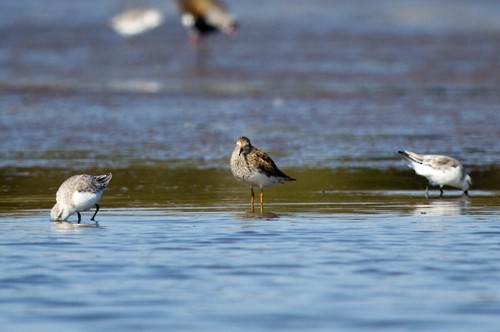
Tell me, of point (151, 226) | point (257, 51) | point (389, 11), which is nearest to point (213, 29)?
point (257, 51)

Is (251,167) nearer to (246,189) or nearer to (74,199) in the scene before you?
(246,189)

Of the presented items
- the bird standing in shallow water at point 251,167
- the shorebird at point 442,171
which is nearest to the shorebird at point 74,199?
the bird standing in shallow water at point 251,167

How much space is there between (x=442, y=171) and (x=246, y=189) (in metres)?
2.38

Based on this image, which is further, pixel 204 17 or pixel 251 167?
pixel 204 17

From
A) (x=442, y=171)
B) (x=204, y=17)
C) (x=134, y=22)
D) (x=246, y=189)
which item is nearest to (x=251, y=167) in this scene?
(x=246, y=189)

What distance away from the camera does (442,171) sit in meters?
13.8

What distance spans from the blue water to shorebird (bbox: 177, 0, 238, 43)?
19.3m

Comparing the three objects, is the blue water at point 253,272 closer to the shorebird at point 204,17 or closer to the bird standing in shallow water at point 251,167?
the bird standing in shallow water at point 251,167

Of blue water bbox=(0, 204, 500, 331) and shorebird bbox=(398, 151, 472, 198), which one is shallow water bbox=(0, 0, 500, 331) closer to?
blue water bbox=(0, 204, 500, 331)

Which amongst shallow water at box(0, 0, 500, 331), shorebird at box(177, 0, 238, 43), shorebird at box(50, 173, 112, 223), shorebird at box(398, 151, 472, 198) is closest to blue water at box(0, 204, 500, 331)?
shallow water at box(0, 0, 500, 331)

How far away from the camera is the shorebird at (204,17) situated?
31.2 m

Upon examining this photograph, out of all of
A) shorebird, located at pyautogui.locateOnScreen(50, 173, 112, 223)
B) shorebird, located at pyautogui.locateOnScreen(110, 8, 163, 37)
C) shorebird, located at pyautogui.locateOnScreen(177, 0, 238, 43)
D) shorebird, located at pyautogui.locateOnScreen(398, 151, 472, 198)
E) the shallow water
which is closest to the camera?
the shallow water

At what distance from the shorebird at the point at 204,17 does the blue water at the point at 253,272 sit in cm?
1931

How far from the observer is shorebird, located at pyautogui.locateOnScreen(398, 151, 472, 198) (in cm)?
1381
